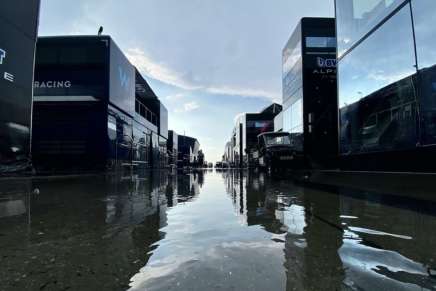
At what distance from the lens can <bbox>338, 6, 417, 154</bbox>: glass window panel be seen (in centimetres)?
654

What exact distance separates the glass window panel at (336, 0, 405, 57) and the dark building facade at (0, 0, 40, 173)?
10108 millimetres

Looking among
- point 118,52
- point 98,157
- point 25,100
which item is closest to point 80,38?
point 118,52

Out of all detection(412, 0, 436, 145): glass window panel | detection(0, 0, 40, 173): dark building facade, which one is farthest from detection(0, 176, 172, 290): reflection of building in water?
detection(0, 0, 40, 173): dark building facade

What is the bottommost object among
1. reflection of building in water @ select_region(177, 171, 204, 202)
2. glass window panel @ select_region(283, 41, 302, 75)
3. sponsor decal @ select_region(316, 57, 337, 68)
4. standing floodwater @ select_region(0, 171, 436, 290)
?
standing floodwater @ select_region(0, 171, 436, 290)

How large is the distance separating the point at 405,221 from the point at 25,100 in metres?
11.5

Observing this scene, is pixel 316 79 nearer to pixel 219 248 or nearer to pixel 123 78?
pixel 123 78

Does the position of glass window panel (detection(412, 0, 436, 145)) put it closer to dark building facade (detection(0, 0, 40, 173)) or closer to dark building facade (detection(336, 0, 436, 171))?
dark building facade (detection(336, 0, 436, 171))

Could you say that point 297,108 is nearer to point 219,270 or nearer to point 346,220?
point 346,220

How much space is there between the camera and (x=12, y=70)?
1010 centimetres

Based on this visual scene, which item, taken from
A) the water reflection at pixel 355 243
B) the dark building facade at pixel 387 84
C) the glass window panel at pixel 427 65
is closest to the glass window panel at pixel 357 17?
the dark building facade at pixel 387 84

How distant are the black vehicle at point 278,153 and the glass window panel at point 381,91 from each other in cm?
801

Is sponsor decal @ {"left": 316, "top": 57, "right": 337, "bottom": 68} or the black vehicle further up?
sponsor decal @ {"left": 316, "top": 57, "right": 337, "bottom": 68}

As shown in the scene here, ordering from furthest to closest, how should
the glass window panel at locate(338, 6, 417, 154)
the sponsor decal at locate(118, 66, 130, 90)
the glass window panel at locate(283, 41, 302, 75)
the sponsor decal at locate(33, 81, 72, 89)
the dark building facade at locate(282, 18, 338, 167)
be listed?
1. the glass window panel at locate(283, 41, 302, 75)
2. the dark building facade at locate(282, 18, 338, 167)
3. the sponsor decal at locate(118, 66, 130, 90)
4. the sponsor decal at locate(33, 81, 72, 89)
5. the glass window panel at locate(338, 6, 417, 154)

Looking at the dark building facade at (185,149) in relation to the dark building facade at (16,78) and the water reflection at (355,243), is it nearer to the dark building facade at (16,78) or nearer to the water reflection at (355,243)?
the dark building facade at (16,78)
